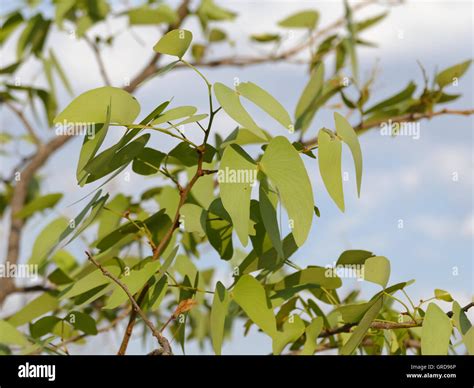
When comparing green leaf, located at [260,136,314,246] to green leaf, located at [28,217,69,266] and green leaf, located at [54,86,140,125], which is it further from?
green leaf, located at [28,217,69,266]

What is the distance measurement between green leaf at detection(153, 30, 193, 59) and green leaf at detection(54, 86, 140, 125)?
3 centimetres

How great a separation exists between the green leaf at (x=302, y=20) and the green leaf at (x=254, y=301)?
0.61 meters

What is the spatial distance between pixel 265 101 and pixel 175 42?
0.06 metres

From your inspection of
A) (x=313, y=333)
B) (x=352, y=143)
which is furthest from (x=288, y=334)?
(x=352, y=143)

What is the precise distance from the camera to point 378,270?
384 mm

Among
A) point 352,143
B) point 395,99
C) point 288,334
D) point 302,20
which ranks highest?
point 302,20

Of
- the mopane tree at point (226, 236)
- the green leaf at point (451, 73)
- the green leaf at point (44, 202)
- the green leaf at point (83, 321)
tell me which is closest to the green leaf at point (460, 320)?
the mopane tree at point (226, 236)

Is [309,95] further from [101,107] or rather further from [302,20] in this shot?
[302,20]

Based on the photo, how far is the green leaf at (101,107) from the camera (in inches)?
14.4

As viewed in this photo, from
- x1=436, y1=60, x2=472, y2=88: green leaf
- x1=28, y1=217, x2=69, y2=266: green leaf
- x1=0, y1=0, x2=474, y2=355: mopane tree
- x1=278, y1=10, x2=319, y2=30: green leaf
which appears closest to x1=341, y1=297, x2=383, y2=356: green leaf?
x1=0, y1=0, x2=474, y2=355: mopane tree

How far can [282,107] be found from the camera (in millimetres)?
393

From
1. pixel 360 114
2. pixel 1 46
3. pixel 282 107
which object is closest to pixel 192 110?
pixel 282 107

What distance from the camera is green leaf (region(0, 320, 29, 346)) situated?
0.46 meters
